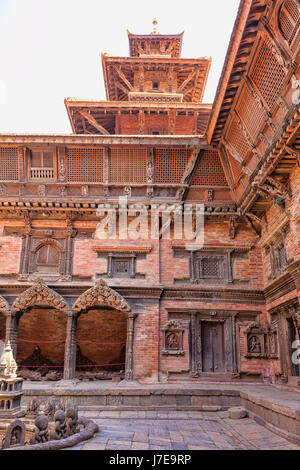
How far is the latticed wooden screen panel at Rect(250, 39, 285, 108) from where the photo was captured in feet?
28.9

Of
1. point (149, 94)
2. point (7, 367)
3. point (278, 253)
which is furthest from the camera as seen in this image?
point (149, 94)

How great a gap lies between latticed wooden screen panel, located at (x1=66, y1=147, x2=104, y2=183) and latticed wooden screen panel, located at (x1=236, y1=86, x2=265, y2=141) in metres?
4.93

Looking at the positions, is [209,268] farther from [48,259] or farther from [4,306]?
[4,306]

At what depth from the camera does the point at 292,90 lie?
330 inches

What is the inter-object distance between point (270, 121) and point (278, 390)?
23.6ft

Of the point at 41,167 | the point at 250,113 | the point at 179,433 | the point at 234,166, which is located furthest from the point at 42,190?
the point at 179,433

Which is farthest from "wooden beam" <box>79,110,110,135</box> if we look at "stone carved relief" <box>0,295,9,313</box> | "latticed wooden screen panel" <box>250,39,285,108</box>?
"latticed wooden screen panel" <box>250,39,285,108</box>

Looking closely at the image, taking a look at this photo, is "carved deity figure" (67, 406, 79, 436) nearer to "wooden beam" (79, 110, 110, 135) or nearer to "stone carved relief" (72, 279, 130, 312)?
"stone carved relief" (72, 279, 130, 312)

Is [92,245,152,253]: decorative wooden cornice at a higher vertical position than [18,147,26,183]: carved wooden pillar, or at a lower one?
lower

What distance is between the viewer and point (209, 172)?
13805 millimetres

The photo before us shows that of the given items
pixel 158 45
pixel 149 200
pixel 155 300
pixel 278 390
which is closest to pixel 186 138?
pixel 149 200

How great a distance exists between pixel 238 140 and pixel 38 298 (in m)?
7.93

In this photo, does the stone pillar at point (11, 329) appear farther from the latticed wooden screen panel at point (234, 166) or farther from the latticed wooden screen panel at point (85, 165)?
the latticed wooden screen panel at point (234, 166)

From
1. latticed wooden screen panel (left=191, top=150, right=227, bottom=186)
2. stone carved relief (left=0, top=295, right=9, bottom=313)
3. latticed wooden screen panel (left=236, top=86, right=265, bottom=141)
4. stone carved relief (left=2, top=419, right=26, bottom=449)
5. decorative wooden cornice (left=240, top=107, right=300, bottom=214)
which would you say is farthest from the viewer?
latticed wooden screen panel (left=191, top=150, right=227, bottom=186)
